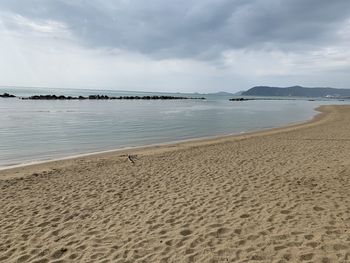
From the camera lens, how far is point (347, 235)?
4922 millimetres

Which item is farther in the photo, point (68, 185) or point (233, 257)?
point (68, 185)

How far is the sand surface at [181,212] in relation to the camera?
15.5 ft

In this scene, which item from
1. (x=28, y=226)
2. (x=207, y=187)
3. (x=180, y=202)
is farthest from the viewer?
(x=207, y=187)

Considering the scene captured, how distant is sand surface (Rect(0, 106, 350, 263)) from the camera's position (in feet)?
15.5

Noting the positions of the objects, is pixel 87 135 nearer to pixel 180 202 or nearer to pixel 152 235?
pixel 180 202

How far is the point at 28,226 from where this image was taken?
5.92 meters

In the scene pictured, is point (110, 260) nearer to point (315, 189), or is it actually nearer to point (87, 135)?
point (315, 189)

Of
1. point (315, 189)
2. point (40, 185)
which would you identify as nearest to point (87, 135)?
point (40, 185)

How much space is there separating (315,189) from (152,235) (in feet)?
14.7

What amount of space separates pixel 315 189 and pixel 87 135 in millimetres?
17288

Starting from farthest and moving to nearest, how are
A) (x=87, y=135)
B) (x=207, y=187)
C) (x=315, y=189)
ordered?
1. (x=87, y=135)
2. (x=207, y=187)
3. (x=315, y=189)

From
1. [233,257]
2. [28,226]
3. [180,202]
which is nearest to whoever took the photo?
[233,257]

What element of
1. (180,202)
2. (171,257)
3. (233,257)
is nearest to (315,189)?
(180,202)

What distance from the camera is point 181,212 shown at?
6.32 metres
